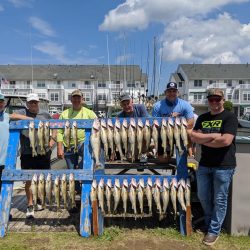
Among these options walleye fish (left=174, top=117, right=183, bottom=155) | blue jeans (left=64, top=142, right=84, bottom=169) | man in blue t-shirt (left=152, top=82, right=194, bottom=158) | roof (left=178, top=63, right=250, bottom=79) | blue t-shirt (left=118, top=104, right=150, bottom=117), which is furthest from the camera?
roof (left=178, top=63, right=250, bottom=79)

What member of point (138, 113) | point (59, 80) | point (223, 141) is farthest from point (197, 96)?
point (223, 141)

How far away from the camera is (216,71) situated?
236 feet

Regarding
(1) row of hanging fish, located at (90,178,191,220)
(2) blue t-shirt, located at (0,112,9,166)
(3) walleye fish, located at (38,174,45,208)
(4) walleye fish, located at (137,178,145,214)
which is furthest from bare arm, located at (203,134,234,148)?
(2) blue t-shirt, located at (0,112,9,166)

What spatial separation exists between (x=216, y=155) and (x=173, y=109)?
1336 mm

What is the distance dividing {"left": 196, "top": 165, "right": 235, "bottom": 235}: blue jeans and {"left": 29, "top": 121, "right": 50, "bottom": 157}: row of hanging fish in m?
2.40

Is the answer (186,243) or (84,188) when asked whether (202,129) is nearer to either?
(186,243)

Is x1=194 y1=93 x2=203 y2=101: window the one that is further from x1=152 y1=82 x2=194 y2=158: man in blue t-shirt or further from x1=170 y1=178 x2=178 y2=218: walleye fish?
x1=170 y1=178 x2=178 y2=218: walleye fish

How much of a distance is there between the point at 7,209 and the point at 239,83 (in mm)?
71367

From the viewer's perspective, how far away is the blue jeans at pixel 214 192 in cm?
465

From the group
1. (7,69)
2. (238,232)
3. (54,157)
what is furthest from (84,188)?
(7,69)

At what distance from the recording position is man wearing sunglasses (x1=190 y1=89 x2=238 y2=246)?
14.8 ft

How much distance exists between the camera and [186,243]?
4863mm

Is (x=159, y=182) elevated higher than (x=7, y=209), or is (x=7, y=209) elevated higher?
(x=159, y=182)

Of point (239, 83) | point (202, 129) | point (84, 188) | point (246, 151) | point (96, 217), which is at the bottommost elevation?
point (96, 217)
